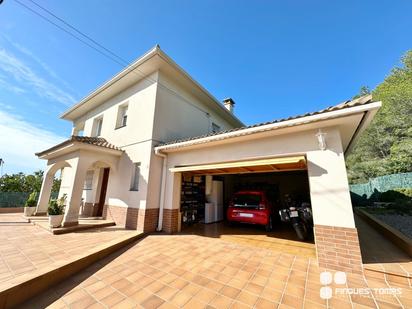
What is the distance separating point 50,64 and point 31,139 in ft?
44.8

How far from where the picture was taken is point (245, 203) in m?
8.35

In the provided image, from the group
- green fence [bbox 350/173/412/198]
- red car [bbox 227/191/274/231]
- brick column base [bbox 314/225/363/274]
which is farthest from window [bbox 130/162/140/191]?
green fence [bbox 350/173/412/198]

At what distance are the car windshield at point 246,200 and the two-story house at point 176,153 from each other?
1219mm

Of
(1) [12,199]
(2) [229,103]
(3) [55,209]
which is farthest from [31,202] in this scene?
(2) [229,103]

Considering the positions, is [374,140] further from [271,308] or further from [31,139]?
[31,139]

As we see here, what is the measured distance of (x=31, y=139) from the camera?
16.1 metres

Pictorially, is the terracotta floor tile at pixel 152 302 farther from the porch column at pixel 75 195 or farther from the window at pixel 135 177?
the porch column at pixel 75 195

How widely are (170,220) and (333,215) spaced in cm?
607

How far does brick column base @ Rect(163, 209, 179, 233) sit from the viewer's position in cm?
755

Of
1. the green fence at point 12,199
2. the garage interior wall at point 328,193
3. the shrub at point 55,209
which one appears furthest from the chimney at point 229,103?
the green fence at point 12,199

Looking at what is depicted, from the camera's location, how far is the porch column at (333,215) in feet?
13.1

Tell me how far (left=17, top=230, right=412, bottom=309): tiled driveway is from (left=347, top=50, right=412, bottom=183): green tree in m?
23.6

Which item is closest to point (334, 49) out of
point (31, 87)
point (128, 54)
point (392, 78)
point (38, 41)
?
point (128, 54)

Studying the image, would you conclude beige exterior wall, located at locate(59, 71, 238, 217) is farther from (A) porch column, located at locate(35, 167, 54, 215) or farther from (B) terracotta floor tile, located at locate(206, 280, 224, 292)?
(B) terracotta floor tile, located at locate(206, 280, 224, 292)
